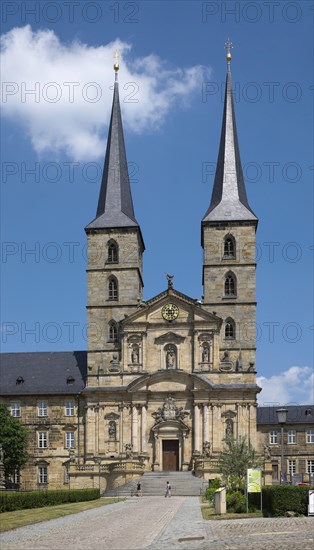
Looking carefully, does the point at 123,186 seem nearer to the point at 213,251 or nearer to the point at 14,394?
the point at 213,251

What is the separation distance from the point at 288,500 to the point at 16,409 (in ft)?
157

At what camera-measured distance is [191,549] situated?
21.1m

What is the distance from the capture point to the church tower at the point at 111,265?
243 feet

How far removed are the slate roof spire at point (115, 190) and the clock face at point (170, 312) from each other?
7.80 metres

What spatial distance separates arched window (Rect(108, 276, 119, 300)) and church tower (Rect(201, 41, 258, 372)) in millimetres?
7441

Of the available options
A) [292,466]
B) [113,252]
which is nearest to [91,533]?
[113,252]

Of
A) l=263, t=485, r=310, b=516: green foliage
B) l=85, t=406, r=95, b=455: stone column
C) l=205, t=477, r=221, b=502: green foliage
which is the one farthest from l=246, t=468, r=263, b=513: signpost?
l=85, t=406, r=95, b=455: stone column

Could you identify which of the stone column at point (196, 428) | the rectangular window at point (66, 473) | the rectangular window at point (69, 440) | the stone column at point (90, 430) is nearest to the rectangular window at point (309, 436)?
the stone column at point (196, 428)

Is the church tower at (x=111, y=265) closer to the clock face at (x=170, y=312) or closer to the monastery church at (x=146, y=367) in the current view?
the monastery church at (x=146, y=367)

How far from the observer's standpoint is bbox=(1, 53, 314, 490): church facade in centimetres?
7056

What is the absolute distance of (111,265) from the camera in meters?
75.9

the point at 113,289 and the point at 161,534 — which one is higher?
the point at 113,289

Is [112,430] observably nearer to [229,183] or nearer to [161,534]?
[229,183]

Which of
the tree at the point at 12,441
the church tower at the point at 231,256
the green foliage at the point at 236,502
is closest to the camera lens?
the green foliage at the point at 236,502
